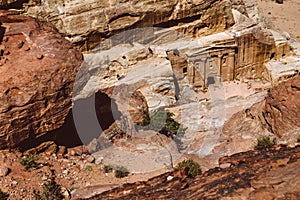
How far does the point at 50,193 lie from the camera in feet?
44.4

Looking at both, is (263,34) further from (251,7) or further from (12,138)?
(12,138)

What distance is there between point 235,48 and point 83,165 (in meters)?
Result: 11.9

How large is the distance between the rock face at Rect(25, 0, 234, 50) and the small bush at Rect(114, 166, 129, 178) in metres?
6.99

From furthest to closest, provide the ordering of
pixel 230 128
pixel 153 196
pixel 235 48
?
pixel 235 48 < pixel 230 128 < pixel 153 196

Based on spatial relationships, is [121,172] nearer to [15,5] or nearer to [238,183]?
[238,183]

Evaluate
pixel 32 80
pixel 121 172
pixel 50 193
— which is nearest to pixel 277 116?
pixel 121 172

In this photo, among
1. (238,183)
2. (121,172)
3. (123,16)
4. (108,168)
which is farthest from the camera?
(123,16)

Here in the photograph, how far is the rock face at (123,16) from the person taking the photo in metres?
19.1

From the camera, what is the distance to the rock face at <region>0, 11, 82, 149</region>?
14.1m

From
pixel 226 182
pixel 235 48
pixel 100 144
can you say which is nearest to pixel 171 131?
pixel 100 144

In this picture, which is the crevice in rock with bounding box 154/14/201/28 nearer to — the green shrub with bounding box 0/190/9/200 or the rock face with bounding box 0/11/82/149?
the rock face with bounding box 0/11/82/149

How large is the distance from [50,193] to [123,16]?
9.91 metres

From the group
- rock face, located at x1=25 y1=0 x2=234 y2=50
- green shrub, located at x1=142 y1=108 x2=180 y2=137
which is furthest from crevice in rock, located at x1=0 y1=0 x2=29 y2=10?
green shrub, located at x1=142 y1=108 x2=180 y2=137

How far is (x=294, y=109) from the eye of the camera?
15.4 metres
